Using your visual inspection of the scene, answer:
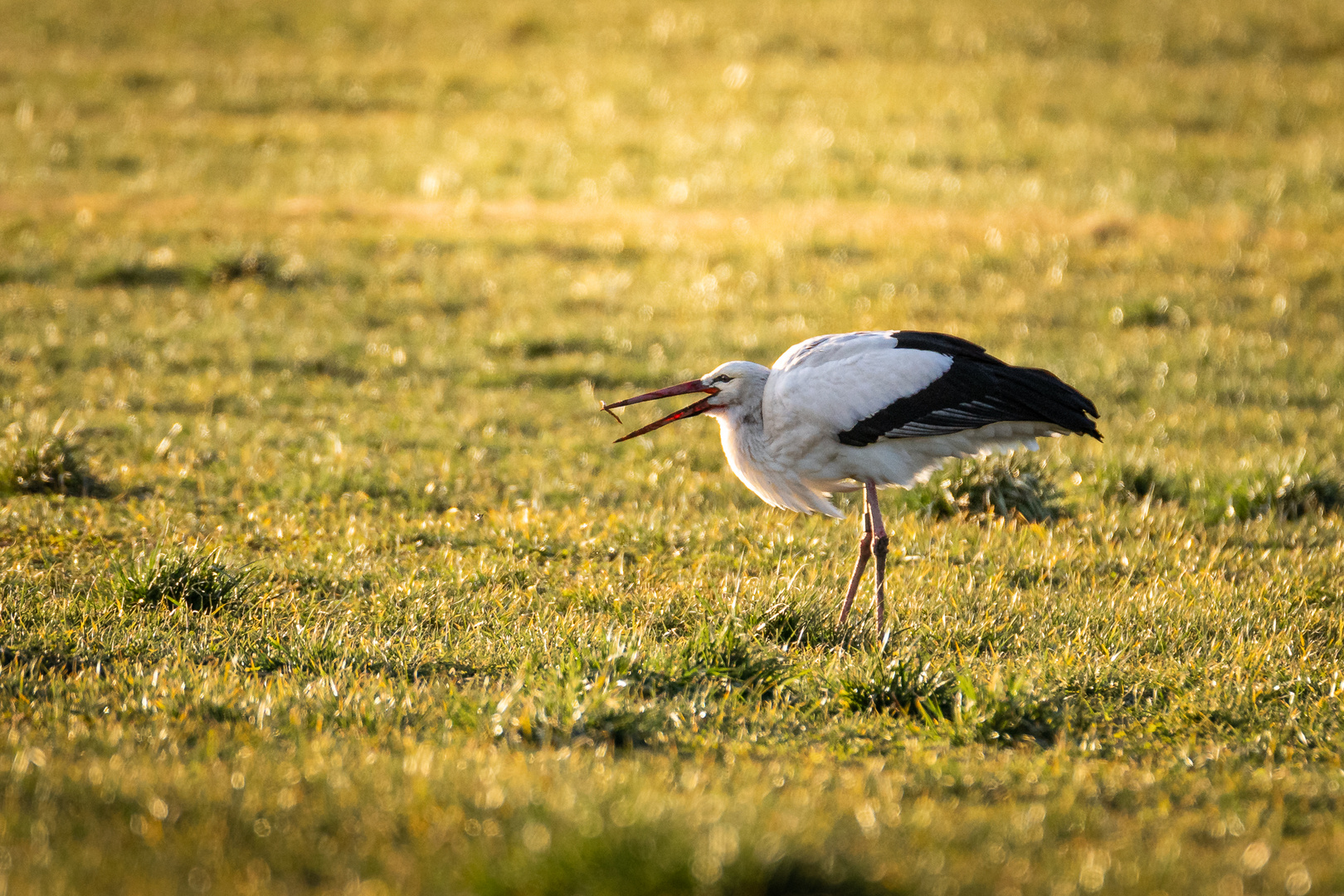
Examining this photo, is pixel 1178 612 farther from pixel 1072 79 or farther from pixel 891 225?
pixel 1072 79

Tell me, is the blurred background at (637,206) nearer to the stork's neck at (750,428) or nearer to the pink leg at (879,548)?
the stork's neck at (750,428)

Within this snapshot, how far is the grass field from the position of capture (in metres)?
3.50

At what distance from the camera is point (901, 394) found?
5992 mm

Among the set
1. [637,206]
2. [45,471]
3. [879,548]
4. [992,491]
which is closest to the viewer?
[879,548]

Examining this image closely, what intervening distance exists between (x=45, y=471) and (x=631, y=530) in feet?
11.6

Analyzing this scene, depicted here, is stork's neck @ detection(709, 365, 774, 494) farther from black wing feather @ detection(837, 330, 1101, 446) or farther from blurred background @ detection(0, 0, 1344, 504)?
blurred background @ detection(0, 0, 1344, 504)

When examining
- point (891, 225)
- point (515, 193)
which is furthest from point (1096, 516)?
point (515, 193)

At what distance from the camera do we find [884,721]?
4.65 m

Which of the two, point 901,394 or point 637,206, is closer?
point 901,394

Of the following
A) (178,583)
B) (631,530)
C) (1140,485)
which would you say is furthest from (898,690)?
(1140,485)

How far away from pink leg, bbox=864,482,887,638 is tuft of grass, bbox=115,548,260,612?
9.75 feet

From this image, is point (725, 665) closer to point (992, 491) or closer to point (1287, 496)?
point (992, 491)

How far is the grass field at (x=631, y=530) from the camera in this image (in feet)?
11.5

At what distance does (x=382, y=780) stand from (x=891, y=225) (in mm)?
14204
